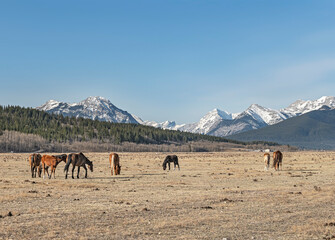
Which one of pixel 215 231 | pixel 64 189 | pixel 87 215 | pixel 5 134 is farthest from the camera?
pixel 5 134

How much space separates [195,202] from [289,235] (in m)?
8.91

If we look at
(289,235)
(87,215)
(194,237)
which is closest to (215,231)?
(194,237)

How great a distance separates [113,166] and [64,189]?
14.8 m

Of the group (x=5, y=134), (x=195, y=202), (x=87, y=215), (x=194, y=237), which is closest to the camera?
(x=194, y=237)

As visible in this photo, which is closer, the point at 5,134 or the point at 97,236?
the point at 97,236

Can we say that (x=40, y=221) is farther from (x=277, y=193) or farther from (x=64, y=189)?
(x=277, y=193)

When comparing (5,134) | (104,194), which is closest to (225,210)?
(104,194)

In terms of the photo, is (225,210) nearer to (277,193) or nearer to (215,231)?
(215,231)

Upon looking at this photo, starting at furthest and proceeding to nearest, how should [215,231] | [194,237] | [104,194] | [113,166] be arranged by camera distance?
1. [113,166]
2. [104,194]
3. [215,231]
4. [194,237]

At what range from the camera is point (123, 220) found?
17.3m

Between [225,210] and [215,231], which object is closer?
[215,231]

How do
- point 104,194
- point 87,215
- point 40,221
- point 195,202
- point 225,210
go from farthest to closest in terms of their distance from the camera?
point 104,194 < point 195,202 < point 225,210 < point 87,215 < point 40,221

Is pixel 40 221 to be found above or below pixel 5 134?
below

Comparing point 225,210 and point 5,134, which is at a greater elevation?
point 5,134
